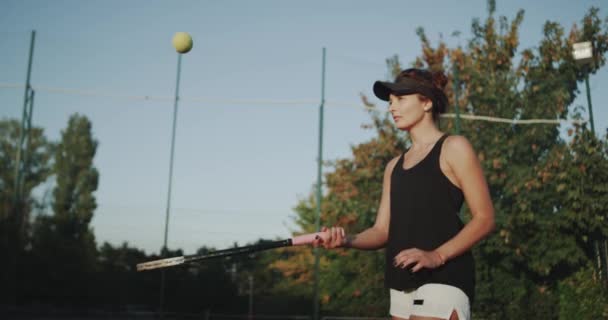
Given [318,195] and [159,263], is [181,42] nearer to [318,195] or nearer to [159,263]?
[318,195]

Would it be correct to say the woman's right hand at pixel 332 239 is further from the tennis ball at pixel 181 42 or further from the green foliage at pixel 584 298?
the green foliage at pixel 584 298

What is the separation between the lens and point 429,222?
221 centimetres

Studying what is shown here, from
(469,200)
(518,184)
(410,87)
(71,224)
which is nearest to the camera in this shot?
(469,200)

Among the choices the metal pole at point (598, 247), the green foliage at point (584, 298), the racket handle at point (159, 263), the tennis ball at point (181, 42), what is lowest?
the green foliage at point (584, 298)

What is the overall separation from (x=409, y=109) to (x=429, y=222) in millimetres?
512

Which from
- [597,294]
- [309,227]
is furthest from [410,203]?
[309,227]

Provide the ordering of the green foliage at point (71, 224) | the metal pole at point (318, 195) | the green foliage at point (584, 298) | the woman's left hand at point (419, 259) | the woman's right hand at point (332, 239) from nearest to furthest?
the woman's left hand at point (419, 259) < the woman's right hand at point (332, 239) < the green foliage at point (584, 298) < the metal pole at point (318, 195) < the green foliage at point (71, 224)

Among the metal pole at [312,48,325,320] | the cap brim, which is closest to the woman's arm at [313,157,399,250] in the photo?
the cap brim

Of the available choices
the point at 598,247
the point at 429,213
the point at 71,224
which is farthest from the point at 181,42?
the point at 71,224

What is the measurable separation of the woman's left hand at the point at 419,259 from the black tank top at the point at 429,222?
0.26 feet

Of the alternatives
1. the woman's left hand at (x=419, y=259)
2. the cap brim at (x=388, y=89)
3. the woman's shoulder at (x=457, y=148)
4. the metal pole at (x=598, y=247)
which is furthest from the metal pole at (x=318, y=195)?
the woman's left hand at (x=419, y=259)

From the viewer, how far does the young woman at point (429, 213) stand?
206 cm

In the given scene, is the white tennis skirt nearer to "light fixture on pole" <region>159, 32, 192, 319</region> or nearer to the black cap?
the black cap

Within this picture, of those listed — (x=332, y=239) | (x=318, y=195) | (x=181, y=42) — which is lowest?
(x=332, y=239)
